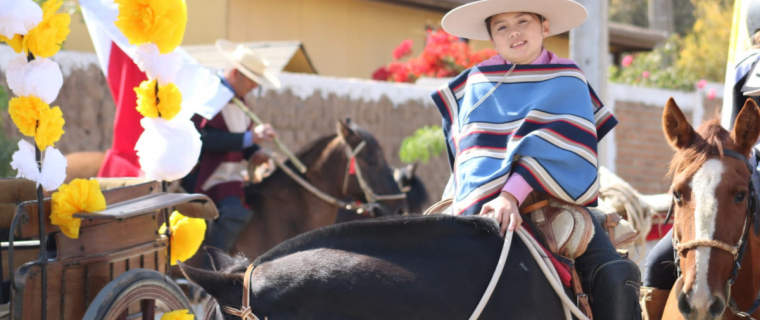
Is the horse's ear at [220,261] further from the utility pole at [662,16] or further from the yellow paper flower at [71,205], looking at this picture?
the utility pole at [662,16]

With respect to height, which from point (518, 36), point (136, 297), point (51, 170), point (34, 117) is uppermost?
point (518, 36)

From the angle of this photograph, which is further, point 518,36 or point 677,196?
point 677,196

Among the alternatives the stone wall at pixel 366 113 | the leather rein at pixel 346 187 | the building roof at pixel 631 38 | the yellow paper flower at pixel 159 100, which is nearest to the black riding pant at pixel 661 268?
the yellow paper flower at pixel 159 100

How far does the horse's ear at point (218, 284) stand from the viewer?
251cm

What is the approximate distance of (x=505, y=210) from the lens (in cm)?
286

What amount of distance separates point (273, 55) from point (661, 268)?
9.78 metres

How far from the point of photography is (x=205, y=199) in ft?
14.3

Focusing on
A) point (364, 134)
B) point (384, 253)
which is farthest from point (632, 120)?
point (384, 253)

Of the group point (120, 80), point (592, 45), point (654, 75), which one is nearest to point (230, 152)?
point (120, 80)

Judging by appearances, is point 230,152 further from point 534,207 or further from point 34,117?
point 534,207

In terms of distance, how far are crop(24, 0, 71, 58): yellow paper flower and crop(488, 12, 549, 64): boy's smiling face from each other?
75.8 inches

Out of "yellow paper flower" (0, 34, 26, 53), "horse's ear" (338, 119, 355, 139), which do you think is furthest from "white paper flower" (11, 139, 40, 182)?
"horse's ear" (338, 119, 355, 139)

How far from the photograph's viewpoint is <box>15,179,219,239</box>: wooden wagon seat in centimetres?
369

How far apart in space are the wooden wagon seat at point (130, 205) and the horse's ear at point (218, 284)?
1.36 meters
